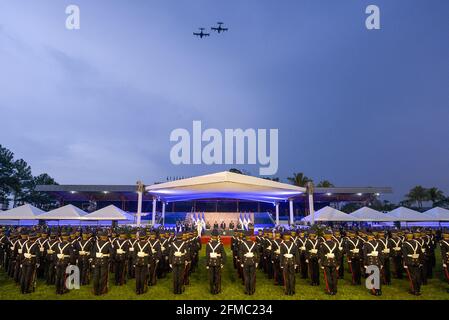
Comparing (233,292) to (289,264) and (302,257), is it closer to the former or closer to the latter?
(289,264)

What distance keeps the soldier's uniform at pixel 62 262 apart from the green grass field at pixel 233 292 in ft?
1.00

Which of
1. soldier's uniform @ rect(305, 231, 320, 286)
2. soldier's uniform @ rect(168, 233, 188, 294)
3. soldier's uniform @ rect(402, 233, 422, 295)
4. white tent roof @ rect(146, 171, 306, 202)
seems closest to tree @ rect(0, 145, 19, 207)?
white tent roof @ rect(146, 171, 306, 202)

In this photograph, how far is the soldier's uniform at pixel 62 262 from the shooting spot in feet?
33.6

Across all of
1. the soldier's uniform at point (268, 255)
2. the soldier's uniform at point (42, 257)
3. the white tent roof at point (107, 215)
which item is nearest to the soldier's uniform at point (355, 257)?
the soldier's uniform at point (268, 255)

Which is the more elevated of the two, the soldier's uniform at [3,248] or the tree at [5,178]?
the tree at [5,178]

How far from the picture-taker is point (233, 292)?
1075cm

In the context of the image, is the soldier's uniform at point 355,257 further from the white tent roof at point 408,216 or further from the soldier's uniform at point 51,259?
the white tent roof at point 408,216

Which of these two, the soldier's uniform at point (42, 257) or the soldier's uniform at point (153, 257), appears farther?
the soldier's uniform at point (42, 257)

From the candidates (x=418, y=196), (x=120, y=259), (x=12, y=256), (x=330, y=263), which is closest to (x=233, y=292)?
(x=330, y=263)

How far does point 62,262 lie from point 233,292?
628 cm

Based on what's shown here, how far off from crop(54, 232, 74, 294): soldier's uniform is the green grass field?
31cm
